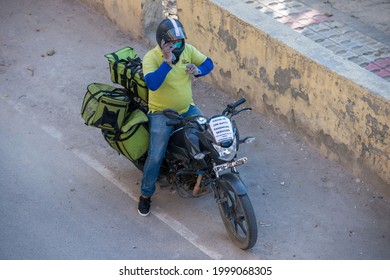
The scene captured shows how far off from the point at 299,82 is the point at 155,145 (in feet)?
6.09

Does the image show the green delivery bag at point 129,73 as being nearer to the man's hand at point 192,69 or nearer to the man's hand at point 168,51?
the man's hand at point 168,51

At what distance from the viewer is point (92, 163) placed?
8719 millimetres

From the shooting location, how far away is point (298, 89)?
8.58m

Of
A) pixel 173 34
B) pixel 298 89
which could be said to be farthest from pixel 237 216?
pixel 298 89

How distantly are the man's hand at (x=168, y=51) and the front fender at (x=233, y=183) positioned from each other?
1.16 m

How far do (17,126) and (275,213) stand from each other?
129 inches

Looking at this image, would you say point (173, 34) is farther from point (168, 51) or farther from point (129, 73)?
point (129, 73)

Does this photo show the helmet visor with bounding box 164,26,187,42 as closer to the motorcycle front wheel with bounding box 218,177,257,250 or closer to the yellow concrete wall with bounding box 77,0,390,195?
the motorcycle front wheel with bounding box 218,177,257,250

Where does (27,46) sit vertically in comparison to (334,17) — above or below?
below

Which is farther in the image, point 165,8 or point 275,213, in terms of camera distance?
point 165,8

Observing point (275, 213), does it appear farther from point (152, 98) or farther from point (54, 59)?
point (54, 59)

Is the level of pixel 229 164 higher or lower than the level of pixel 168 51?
lower
